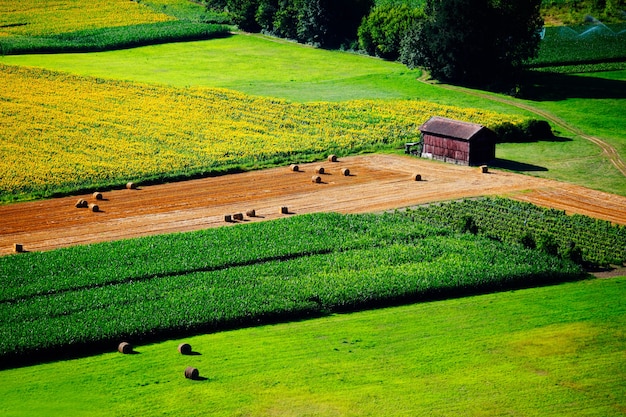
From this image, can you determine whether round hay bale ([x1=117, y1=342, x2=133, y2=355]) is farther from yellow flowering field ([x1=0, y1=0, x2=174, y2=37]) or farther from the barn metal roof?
yellow flowering field ([x1=0, y1=0, x2=174, y2=37])

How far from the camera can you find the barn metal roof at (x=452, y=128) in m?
80.1

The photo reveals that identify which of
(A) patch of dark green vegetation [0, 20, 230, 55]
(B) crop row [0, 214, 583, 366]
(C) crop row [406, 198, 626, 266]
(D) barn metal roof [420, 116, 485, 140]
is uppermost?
(A) patch of dark green vegetation [0, 20, 230, 55]

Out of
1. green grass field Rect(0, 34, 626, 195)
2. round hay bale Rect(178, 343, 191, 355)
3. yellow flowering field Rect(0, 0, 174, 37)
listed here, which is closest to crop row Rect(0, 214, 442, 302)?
round hay bale Rect(178, 343, 191, 355)

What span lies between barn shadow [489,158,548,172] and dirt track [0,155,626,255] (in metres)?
2.31

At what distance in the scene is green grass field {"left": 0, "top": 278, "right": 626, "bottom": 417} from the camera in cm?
3962

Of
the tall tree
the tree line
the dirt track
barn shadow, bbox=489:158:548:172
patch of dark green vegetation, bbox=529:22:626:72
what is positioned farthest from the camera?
patch of dark green vegetation, bbox=529:22:626:72

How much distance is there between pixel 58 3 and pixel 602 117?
9830 centimetres

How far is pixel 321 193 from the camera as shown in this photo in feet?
238

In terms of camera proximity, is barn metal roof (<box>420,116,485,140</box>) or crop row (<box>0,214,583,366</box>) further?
barn metal roof (<box>420,116,485,140</box>)

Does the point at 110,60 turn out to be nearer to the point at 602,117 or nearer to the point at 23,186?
the point at 23,186

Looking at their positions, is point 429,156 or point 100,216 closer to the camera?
point 100,216

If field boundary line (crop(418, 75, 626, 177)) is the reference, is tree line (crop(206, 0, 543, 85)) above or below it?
above

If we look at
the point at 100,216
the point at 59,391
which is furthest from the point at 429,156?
the point at 59,391

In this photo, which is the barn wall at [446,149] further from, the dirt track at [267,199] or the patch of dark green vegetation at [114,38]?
the patch of dark green vegetation at [114,38]
